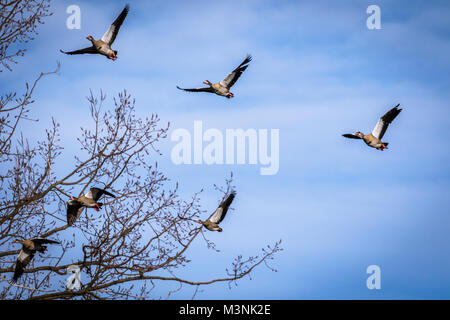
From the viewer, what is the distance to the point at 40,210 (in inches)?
504

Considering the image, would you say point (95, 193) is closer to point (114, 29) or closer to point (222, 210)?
point (222, 210)

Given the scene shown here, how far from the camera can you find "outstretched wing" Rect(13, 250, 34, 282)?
11672 mm

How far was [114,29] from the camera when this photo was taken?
15.2 metres

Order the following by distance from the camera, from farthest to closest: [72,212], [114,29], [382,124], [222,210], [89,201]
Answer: [114,29] < [382,124] < [222,210] < [72,212] < [89,201]

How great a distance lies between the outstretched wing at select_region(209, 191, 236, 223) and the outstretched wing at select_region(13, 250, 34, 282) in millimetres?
4348

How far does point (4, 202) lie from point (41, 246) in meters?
1.70

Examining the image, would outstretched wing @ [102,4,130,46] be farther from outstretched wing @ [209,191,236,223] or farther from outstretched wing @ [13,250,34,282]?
outstretched wing @ [13,250,34,282]

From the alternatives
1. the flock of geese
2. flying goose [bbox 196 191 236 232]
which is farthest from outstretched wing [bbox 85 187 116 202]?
flying goose [bbox 196 191 236 232]

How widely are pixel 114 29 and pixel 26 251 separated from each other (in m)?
6.83

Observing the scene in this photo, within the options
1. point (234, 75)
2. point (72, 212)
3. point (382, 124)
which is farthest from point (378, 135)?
point (72, 212)

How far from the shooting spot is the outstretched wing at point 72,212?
40.8 ft
